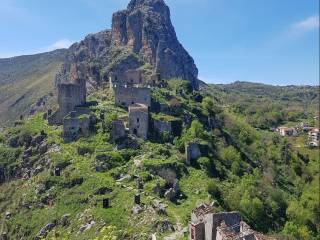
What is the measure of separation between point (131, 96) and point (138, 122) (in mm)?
9287

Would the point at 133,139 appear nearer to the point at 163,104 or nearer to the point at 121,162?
the point at 121,162

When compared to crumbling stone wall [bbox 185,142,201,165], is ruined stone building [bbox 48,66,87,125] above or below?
above

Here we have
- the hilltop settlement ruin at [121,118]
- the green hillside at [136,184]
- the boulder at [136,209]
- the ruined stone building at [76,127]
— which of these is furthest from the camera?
the ruined stone building at [76,127]

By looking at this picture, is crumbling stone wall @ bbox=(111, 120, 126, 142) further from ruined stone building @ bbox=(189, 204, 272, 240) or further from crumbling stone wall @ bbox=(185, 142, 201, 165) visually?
ruined stone building @ bbox=(189, 204, 272, 240)

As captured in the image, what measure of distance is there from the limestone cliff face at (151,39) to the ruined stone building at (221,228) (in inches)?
3088

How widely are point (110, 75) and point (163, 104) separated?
52.5ft

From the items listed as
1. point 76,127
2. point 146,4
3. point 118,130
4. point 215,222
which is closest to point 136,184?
point 118,130

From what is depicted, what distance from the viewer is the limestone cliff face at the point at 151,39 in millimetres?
113812

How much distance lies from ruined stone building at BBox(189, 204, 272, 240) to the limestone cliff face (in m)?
78.4

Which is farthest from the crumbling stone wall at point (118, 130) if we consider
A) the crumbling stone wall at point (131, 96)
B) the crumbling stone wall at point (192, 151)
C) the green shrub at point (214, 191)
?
the green shrub at point (214, 191)

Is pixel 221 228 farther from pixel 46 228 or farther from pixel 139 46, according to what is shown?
pixel 139 46

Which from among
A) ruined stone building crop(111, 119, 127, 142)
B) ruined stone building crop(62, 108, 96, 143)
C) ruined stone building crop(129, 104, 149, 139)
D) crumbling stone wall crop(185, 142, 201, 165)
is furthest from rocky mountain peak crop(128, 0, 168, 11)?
crumbling stone wall crop(185, 142, 201, 165)

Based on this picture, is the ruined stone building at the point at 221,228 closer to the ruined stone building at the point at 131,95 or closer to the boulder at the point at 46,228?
the boulder at the point at 46,228

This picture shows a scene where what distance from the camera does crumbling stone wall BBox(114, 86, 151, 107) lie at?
73.3m
